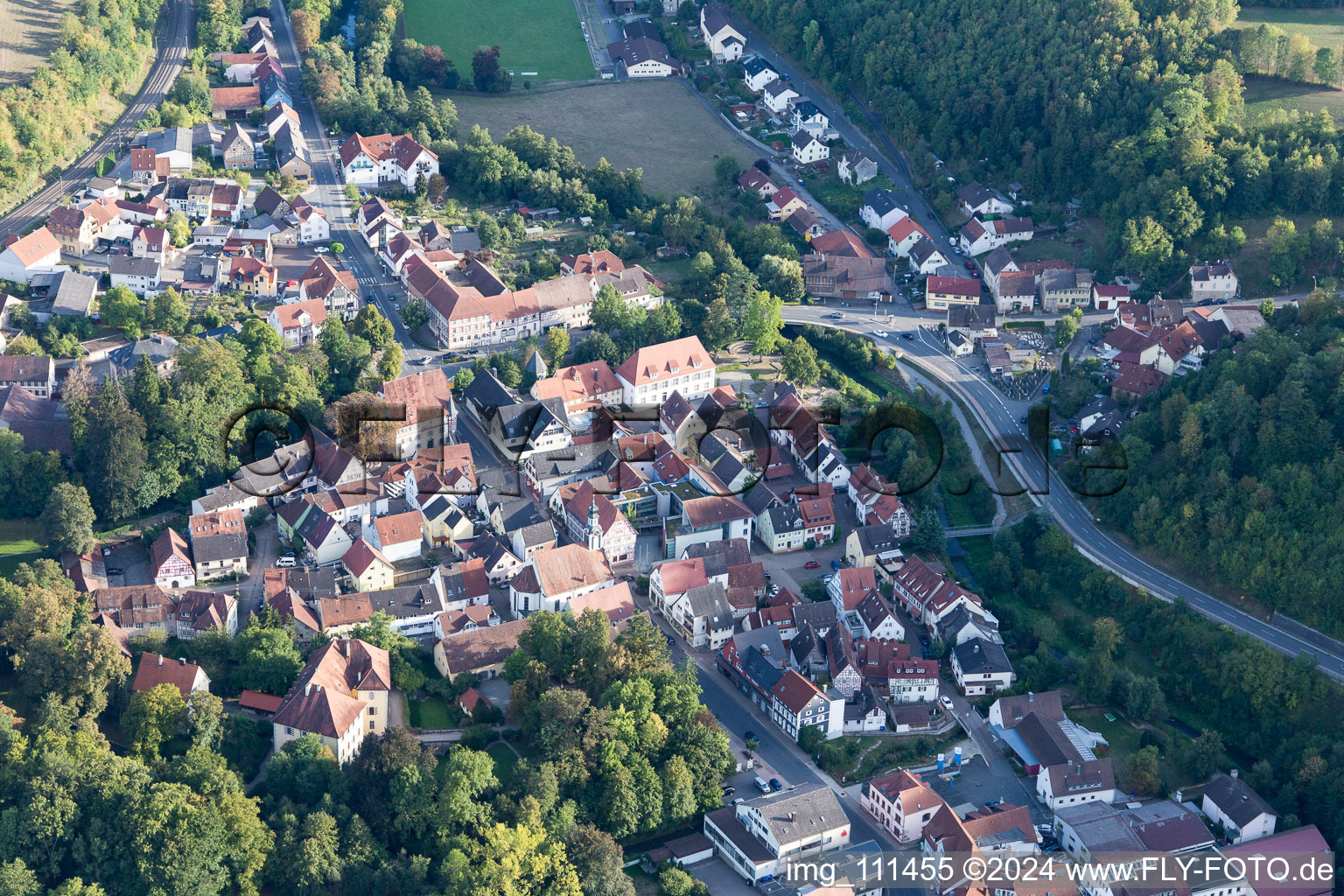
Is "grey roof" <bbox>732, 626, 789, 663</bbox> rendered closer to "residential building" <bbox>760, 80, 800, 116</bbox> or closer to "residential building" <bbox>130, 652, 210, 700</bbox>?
"residential building" <bbox>130, 652, 210, 700</bbox>

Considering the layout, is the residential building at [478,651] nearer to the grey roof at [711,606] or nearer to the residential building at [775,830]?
the grey roof at [711,606]

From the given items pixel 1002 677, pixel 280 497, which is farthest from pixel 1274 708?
pixel 280 497

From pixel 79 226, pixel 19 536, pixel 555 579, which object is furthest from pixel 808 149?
pixel 19 536

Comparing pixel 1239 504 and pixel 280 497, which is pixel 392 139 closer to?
pixel 280 497

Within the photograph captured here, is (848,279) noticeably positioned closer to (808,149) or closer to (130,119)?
(808,149)

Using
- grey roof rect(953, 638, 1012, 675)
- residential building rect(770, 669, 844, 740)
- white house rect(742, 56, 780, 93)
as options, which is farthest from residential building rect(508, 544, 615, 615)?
white house rect(742, 56, 780, 93)

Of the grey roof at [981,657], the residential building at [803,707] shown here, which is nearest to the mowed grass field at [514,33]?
the grey roof at [981,657]
